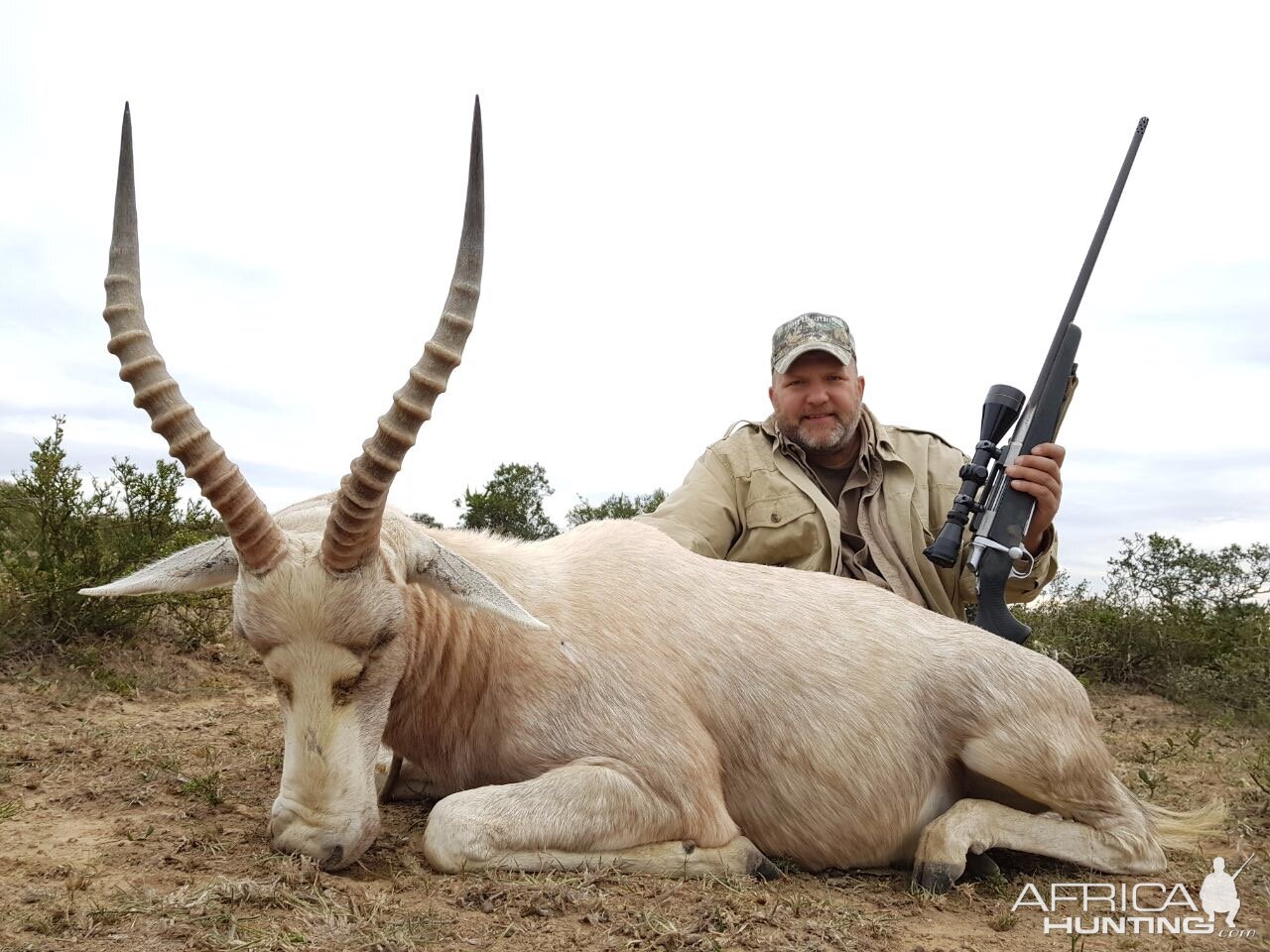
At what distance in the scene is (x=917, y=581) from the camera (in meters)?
6.23

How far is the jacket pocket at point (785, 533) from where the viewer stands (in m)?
6.21

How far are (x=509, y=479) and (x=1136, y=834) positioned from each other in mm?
13697

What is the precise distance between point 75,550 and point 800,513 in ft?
18.6

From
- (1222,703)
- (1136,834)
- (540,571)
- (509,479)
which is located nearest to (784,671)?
(540,571)

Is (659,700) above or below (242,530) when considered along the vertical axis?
below

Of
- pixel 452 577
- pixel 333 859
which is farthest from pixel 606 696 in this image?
pixel 333 859

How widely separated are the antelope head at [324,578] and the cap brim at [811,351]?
11.2 ft

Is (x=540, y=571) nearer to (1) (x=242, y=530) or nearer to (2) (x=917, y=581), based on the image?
(1) (x=242, y=530)

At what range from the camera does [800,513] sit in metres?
6.25

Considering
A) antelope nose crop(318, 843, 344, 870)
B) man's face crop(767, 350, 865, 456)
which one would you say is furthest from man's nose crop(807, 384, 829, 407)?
antelope nose crop(318, 843, 344, 870)

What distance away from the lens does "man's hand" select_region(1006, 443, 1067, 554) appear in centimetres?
538

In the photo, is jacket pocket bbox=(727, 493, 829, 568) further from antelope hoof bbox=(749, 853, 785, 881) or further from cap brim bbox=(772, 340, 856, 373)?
antelope hoof bbox=(749, 853, 785, 881)

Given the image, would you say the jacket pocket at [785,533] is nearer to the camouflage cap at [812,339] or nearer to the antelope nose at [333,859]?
the camouflage cap at [812,339]

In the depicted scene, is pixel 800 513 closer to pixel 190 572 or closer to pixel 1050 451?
pixel 1050 451
